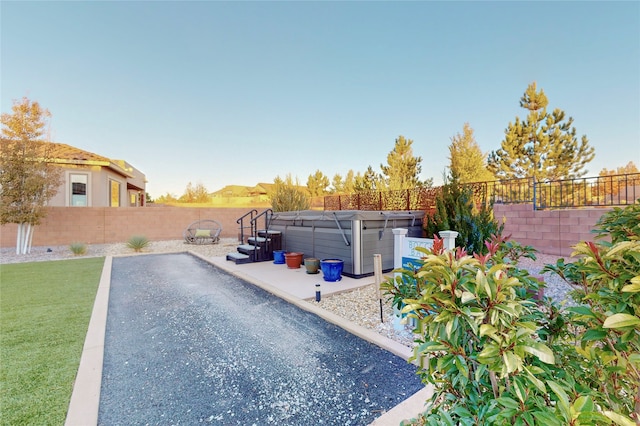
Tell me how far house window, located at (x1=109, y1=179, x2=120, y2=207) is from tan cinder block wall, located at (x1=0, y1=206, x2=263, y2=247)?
133 inches

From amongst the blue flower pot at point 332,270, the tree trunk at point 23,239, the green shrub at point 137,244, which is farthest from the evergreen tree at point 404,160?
the tree trunk at point 23,239

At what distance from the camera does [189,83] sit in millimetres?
10781

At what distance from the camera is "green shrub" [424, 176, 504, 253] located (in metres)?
4.75

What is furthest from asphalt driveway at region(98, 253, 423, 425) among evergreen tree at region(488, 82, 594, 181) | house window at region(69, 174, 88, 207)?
evergreen tree at region(488, 82, 594, 181)

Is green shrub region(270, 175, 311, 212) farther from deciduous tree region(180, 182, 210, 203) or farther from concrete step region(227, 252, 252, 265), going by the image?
deciduous tree region(180, 182, 210, 203)

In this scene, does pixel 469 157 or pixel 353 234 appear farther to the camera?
pixel 469 157

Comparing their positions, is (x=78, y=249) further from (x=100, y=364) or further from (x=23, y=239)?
(x=100, y=364)

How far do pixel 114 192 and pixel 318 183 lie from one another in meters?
22.3

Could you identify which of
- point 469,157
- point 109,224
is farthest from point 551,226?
point 109,224

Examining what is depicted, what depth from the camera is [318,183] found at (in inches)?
1364

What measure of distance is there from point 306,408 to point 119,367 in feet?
6.30

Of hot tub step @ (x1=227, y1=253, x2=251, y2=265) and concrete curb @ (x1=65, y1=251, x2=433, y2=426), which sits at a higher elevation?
hot tub step @ (x1=227, y1=253, x2=251, y2=265)

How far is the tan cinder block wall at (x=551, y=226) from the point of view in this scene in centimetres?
679

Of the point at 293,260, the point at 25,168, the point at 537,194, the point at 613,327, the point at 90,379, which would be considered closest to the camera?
the point at 613,327
